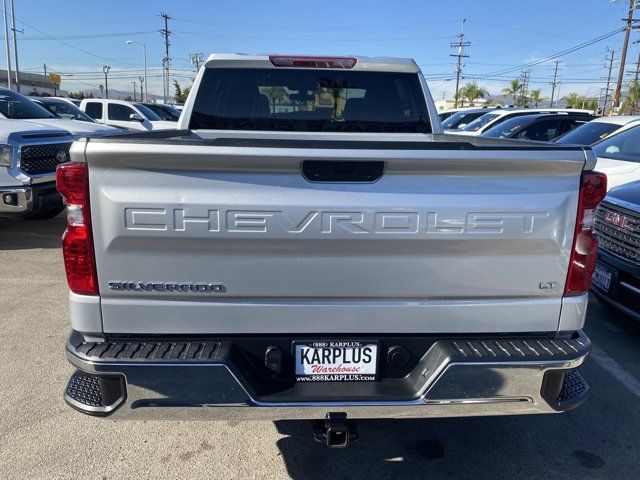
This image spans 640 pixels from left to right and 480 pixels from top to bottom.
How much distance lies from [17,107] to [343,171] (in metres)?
8.17

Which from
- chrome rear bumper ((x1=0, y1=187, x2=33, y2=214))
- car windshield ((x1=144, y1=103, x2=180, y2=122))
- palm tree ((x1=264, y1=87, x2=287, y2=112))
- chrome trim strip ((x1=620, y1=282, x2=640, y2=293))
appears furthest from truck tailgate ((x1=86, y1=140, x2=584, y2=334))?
car windshield ((x1=144, y1=103, x2=180, y2=122))

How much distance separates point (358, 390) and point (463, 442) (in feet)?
3.78

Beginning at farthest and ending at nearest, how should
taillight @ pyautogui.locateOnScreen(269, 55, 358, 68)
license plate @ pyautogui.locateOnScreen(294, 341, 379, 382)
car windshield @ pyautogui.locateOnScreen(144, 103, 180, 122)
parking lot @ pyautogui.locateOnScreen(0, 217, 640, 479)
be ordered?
car windshield @ pyautogui.locateOnScreen(144, 103, 180, 122)
taillight @ pyautogui.locateOnScreen(269, 55, 358, 68)
parking lot @ pyautogui.locateOnScreen(0, 217, 640, 479)
license plate @ pyautogui.locateOnScreen(294, 341, 379, 382)

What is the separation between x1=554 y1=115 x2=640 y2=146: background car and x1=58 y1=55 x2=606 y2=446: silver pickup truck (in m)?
6.47

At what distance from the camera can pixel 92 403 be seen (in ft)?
7.34

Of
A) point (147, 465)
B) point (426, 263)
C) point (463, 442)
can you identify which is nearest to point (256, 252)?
point (426, 263)

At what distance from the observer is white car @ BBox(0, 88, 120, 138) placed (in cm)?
802

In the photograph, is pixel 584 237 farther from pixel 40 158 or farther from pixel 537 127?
pixel 537 127

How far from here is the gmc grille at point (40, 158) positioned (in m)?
6.57

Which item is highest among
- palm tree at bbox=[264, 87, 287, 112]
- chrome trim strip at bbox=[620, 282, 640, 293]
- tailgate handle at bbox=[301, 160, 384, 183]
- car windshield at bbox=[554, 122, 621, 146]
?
palm tree at bbox=[264, 87, 287, 112]

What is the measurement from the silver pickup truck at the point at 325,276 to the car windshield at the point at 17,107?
23.9ft

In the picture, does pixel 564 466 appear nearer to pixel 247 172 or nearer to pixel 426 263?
pixel 426 263

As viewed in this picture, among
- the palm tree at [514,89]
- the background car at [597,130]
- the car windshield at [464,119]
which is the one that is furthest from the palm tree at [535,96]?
the background car at [597,130]

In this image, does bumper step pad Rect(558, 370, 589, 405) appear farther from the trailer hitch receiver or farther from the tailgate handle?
the tailgate handle
